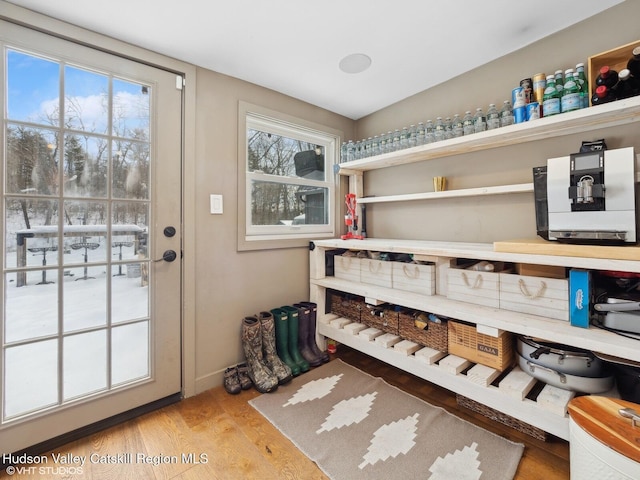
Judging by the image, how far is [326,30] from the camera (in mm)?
1619

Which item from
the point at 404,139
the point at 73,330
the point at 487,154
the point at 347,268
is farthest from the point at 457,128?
the point at 73,330

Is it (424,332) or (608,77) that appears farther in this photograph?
(424,332)

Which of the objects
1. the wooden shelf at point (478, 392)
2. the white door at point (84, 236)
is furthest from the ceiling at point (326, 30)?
the wooden shelf at point (478, 392)

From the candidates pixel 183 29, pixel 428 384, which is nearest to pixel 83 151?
pixel 183 29

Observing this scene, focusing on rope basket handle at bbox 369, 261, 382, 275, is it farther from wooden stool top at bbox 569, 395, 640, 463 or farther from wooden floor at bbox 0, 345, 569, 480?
wooden stool top at bbox 569, 395, 640, 463

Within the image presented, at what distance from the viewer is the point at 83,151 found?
5.18 feet

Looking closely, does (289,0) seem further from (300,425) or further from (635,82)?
(300,425)

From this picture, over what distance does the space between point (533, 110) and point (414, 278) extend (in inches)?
45.4

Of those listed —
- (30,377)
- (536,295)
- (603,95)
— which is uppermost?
(603,95)

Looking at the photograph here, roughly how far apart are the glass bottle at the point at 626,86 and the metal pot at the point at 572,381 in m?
1.28

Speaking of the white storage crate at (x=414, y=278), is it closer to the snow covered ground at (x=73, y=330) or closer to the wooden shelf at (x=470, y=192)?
the wooden shelf at (x=470, y=192)

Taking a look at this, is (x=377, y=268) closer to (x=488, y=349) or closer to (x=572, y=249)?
(x=488, y=349)

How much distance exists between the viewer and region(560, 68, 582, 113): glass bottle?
55.6 inches

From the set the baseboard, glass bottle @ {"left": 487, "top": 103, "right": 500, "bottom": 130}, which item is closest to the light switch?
the baseboard
